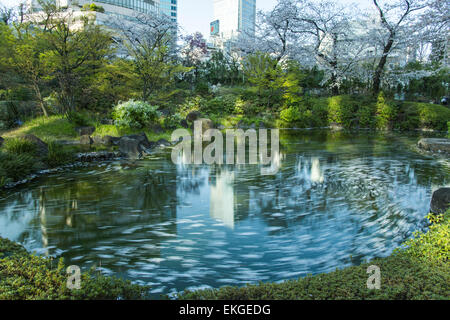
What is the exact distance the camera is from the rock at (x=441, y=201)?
16.3 feet

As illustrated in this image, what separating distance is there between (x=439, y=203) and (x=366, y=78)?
20.3 m

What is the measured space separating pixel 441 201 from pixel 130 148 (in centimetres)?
870

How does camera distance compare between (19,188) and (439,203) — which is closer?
(439,203)

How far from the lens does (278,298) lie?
2.26 meters

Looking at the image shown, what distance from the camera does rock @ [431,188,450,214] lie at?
4.98m

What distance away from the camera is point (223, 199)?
635cm

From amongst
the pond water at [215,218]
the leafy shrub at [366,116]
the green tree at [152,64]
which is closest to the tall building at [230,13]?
the leafy shrub at [366,116]

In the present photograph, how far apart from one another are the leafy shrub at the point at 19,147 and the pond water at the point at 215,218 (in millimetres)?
1108

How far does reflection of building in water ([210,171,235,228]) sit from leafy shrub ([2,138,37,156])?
4.89m

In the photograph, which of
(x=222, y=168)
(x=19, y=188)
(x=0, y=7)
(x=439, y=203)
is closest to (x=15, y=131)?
(x=19, y=188)

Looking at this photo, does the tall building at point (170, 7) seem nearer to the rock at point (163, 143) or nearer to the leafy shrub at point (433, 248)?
the rock at point (163, 143)

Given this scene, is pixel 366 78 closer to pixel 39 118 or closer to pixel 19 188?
pixel 39 118

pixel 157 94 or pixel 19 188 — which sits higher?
pixel 157 94

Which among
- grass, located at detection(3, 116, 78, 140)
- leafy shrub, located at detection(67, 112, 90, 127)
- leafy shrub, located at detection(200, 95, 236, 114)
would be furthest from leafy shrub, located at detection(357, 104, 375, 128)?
grass, located at detection(3, 116, 78, 140)
